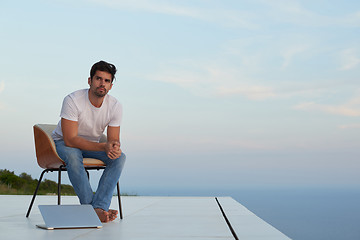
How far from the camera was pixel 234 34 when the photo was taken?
9.77m

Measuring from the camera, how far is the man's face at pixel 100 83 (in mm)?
2762

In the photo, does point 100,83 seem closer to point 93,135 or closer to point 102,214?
point 93,135

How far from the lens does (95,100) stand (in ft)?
9.34

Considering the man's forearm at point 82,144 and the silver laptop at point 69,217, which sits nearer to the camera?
the silver laptop at point 69,217

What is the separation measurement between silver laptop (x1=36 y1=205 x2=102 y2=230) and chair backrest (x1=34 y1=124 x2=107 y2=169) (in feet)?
1.17

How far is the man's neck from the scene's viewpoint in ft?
9.31

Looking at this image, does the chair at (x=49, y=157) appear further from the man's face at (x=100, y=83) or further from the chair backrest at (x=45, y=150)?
the man's face at (x=100, y=83)

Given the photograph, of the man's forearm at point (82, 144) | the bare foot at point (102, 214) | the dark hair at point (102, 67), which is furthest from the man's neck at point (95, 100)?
the bare foot at point (102, 214)

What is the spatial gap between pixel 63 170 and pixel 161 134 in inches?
266

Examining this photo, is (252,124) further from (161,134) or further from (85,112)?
(85,112)

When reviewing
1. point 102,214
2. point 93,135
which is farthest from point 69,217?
point 93,135

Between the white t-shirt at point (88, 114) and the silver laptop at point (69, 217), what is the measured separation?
560 mm

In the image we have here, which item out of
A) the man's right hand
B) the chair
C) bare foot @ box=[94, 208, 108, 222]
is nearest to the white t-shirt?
the chair

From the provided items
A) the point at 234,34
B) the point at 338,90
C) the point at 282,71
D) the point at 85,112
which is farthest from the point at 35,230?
the point at 338,90
